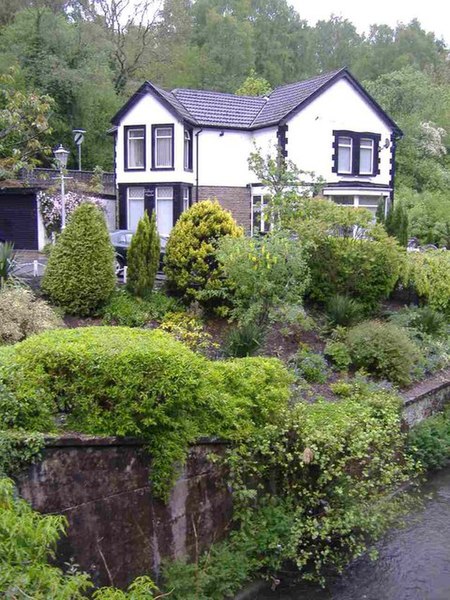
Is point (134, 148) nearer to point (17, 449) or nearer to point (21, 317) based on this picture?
point (21, 317)

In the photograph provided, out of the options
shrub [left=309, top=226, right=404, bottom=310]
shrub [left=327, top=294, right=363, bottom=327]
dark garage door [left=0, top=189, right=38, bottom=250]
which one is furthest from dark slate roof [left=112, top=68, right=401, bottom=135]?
shrub [left=327, top=294, right=363, bottom=327]

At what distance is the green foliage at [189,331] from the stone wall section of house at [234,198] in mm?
13402

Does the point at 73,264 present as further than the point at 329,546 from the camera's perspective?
Yes

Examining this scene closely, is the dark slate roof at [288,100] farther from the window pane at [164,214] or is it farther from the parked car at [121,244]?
the parked car at [121,244]

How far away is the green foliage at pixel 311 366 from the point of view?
12727mm

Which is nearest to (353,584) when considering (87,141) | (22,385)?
(22,385)

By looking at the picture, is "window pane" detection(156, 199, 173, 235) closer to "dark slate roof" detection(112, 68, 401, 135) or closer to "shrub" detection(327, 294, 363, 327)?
"dark slate roof" detection(112, 68, 401, 135)

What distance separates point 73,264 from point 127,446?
22.6ft

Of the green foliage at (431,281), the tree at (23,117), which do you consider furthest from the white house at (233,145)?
the tree at (23,117)

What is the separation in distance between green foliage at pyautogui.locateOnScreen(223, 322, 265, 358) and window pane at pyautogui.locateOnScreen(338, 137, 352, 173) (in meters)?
16.4

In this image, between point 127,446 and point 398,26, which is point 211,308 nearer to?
point 127,446

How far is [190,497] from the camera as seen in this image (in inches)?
325

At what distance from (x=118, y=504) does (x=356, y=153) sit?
22836mm

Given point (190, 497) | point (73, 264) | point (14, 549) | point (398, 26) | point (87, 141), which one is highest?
point (398, 26)
